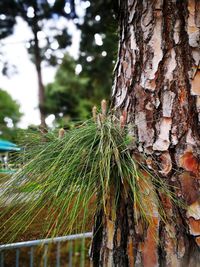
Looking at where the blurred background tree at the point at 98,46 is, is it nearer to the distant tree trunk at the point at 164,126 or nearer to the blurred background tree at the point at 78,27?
the blurred background tree at the point at 78,27

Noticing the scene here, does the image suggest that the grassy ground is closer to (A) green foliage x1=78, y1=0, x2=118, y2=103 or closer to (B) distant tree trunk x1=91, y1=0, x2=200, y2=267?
(B) distant tree trunk x1=91, y1=0, x2=200, y2=267

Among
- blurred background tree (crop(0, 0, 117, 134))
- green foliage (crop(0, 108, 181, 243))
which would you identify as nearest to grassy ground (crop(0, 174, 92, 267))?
green foliage (crop(0, 108, 181, 243))

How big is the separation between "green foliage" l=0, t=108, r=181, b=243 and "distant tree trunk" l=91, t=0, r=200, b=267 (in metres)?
0.06

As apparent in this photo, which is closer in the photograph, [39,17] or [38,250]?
[38,250]

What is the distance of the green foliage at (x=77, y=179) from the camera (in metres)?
0.76

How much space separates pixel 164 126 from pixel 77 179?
29 centimetres

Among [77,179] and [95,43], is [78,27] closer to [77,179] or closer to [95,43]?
[95,43]

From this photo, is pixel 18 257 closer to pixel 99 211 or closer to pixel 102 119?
pixel 99 211

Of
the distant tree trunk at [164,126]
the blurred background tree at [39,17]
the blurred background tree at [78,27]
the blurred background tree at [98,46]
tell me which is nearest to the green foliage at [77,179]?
the distant tree trunk at [164,126]

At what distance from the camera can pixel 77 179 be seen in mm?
774

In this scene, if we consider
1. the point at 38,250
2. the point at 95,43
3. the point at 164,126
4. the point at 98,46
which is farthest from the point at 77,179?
the point at 95,43

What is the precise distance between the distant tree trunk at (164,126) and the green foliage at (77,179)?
0.19ft

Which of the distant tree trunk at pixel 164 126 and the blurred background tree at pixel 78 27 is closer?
the distant tree trunk at pixel 164 126

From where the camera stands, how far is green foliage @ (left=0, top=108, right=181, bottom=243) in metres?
0.76
